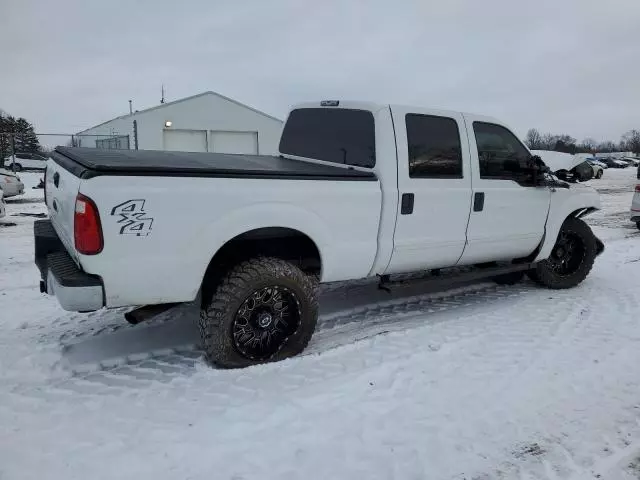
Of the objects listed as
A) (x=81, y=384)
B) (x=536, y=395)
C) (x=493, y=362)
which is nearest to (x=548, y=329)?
(x=493, y=362)

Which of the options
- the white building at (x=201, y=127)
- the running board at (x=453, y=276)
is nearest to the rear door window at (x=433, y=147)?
the running board at (x=453, y=276)

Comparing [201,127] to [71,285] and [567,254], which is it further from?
[71,285]

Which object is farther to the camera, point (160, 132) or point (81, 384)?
point (160, 132)

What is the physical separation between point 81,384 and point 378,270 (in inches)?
94.0

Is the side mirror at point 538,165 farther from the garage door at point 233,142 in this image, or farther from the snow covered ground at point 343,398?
the garage door at point 233,142

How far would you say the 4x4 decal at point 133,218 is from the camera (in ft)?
9.83

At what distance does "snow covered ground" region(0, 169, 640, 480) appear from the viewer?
258 centimetres

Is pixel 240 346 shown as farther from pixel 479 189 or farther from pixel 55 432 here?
pixel 479 189

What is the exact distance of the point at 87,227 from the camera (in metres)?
2.95

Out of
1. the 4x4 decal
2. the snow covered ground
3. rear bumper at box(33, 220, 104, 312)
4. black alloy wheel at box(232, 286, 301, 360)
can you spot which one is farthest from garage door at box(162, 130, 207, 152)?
the 4x4 decal

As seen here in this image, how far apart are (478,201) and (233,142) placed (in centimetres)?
2238

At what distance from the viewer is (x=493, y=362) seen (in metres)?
3.77

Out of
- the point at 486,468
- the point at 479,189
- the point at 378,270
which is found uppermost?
the point at 479,189

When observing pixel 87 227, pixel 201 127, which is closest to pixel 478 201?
pixel 87 227
